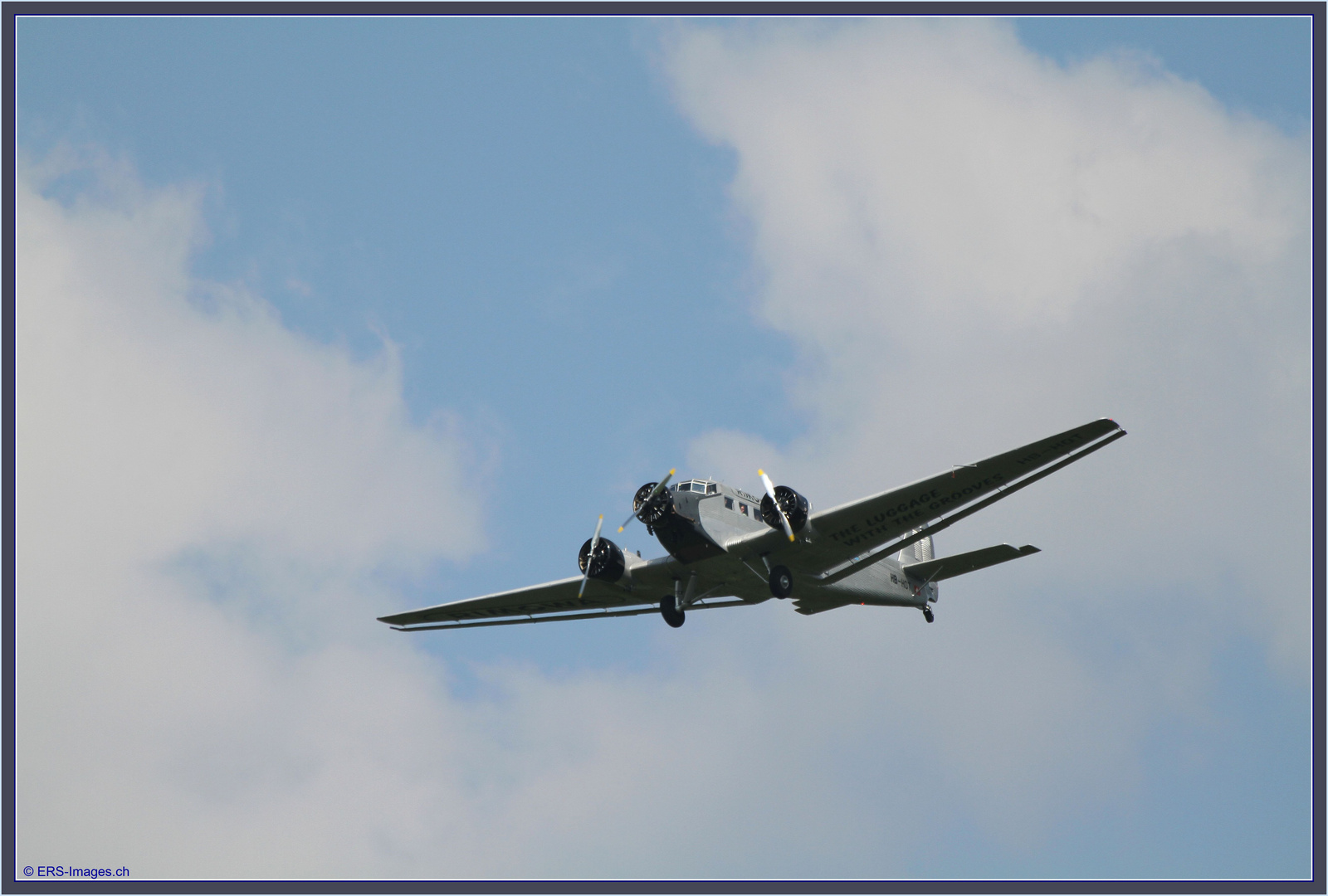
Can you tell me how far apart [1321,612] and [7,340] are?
51447 millimetres

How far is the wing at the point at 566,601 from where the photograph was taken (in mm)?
49344

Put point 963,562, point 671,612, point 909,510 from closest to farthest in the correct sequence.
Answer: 1. point 909,510
2. point 671,612
3. point 963,562

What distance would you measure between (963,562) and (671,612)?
12232mm

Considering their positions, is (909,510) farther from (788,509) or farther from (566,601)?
(566,601)

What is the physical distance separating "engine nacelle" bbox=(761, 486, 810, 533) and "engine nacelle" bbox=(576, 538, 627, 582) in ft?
24.8

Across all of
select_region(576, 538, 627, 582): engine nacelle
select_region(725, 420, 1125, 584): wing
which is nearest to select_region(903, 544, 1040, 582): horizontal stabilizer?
select_region(725, 420, 1125, 584): wing

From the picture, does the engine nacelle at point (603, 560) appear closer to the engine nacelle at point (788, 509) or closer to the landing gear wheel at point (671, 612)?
the landing gear wheel at point (671, 612)

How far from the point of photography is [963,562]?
2000 inches

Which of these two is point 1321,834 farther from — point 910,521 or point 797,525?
point 797,525

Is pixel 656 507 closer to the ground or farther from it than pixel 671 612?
farther from it

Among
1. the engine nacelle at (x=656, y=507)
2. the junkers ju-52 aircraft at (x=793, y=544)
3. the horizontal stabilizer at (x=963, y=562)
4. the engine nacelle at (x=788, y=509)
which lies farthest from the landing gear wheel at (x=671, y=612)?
the horizontal stabilizer at (x=963, y=562)

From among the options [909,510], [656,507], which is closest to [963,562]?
[909,510]

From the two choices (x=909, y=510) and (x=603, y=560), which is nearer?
(x=909, y=510)

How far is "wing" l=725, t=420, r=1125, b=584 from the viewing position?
40469 mm
